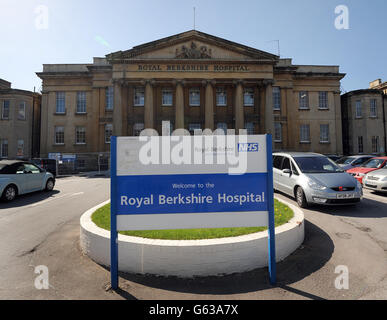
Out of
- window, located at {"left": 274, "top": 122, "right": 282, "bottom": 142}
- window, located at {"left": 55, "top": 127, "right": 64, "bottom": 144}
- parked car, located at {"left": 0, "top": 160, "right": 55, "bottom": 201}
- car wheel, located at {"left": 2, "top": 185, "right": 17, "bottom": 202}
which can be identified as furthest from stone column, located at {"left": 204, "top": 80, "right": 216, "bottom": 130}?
car wheel, located at {"left": 2, "top": 185, "right": 17, "bottom": 202}

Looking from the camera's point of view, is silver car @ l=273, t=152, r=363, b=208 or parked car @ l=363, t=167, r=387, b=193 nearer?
silver car @ l=273, t=152, r=363, b=208

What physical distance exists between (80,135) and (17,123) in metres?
8.75

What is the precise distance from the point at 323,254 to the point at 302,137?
2997 cm

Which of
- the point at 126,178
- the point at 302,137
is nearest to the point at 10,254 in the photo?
the point at 126,178

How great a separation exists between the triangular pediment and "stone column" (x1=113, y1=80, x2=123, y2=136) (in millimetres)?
3180

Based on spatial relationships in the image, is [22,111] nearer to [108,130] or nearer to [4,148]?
[4,148]

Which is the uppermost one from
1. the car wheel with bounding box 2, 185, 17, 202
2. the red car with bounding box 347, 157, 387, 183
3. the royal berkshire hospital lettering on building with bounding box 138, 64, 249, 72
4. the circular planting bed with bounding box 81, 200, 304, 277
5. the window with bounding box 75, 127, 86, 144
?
the royal berkshire hospital lettering on building with bounding box 138, 64, 249, 72

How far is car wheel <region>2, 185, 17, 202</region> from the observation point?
828cm

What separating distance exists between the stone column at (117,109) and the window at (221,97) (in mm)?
12886

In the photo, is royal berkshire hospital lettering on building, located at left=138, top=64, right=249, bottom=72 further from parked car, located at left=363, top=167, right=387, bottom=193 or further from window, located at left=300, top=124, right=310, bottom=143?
parked car, located at left=363, top=167, right=387, bottom=193

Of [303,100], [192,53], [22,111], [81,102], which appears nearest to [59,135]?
[81,102]

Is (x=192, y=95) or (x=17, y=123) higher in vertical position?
(x=192, y=95)

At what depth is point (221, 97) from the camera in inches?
1124
